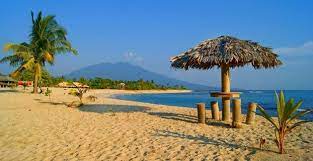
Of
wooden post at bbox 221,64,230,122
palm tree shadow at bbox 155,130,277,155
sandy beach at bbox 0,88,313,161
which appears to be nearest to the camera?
sandy beach at bbox 0,88,313,161

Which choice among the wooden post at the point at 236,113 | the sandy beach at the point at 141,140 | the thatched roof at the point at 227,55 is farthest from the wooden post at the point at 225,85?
the wooden post at the point at 236,113

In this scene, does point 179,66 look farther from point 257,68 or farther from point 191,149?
point 191,149

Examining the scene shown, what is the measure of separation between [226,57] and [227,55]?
75 mm

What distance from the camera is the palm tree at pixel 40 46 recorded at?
21094mm

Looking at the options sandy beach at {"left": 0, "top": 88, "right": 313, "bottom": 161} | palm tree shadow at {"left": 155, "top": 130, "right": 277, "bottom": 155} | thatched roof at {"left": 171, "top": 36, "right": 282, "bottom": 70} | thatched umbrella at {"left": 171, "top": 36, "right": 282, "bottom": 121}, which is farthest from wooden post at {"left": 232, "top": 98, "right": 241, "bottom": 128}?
palm tree shadow at {"left": 155, "top": 130, "right": 277, "bottom": 155}

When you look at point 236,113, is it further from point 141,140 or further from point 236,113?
point 141,140

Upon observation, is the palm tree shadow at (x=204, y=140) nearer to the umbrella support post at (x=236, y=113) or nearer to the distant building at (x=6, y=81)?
the umbrella support post at (x=236, y=113)

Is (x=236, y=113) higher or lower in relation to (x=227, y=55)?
lower

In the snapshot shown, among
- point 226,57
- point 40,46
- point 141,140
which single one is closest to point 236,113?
point 226,57

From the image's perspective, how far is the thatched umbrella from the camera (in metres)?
8.59

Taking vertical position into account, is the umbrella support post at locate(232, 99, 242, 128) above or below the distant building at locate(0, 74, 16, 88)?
below

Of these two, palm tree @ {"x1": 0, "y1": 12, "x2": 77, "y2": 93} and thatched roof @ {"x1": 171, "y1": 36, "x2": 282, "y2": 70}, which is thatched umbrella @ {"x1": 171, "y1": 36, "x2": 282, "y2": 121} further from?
palm tree @ {"x1": 0, "y1": 12, "x2": 77, "y2": 93}

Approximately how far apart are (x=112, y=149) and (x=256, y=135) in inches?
127

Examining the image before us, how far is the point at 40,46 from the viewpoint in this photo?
21.3 m
